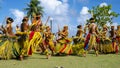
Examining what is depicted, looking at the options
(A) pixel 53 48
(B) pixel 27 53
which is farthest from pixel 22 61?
(A) pixel 53 48

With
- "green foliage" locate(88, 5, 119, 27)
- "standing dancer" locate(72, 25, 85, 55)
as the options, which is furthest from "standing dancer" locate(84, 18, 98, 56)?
"green foliage" locate(88, 5, 119, 27)

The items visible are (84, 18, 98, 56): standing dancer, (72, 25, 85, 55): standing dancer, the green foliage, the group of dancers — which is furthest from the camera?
the green foliage

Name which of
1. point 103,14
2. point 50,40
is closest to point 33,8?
point 103,14

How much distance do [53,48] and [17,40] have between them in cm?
294

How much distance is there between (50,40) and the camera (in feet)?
51.6

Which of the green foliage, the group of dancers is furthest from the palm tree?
the group of dancers

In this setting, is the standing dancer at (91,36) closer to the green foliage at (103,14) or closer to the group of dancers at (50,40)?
the group of dancers at (50,40)

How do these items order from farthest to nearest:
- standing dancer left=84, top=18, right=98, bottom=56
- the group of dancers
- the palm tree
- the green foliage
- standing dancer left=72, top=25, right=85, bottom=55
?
the palm tree
the green foliage
standing dancer left=72, top=25, right=85, bottom=55
standing dancer left=84, top=18, right=98, bottom=56
the group of dancers

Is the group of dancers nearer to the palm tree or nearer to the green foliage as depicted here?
the green foliage

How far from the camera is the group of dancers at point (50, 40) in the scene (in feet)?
41.4

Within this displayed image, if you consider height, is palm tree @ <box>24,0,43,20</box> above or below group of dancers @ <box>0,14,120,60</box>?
above

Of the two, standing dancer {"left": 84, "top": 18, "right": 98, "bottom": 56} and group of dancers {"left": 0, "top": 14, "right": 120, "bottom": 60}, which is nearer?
group of dancers {"left": 0, "top": 14, "right": 120, "bottom": 60}

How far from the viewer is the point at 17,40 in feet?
41.8

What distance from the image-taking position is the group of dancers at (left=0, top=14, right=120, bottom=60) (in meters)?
12.6
